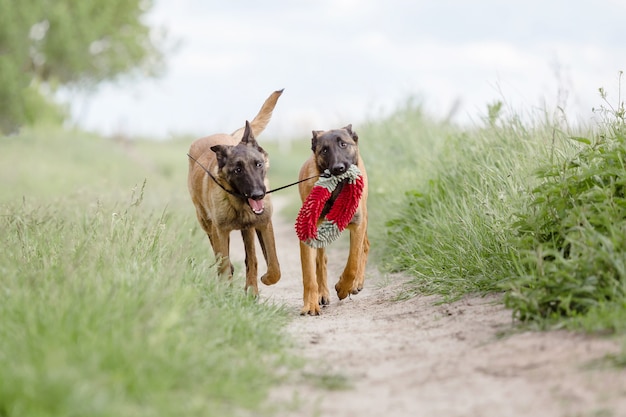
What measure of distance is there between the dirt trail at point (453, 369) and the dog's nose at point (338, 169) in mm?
1300

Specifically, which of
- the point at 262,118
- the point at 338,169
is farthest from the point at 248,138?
the point at 262,118

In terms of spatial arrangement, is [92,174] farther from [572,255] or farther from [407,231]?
[572,255]

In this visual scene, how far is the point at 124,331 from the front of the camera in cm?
378

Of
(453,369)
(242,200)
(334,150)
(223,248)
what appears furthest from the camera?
(223,248)

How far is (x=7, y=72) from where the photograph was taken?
24547mm

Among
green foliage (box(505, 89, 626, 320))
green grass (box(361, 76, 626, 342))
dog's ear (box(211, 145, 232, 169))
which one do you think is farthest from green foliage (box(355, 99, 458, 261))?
green foliage (box(505, 89, 626, 320))

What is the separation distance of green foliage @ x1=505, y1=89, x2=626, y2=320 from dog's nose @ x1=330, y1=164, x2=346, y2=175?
1479 millimetres

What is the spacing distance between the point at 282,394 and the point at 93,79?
101 feet

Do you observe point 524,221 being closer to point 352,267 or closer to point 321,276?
point 352,267

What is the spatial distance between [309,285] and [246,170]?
3.48 ft

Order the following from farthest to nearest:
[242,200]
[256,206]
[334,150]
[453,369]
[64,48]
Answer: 1. [64,48]
2. [242,200]
3. [334,150]
4. [256,206]
5. [453,369]

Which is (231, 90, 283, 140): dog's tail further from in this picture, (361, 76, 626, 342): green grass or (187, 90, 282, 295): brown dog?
(361, 76, 626, 342): green grass

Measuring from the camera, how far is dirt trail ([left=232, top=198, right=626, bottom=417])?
11.4 ft

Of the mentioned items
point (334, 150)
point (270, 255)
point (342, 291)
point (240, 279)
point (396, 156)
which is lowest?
point (342, 291)
